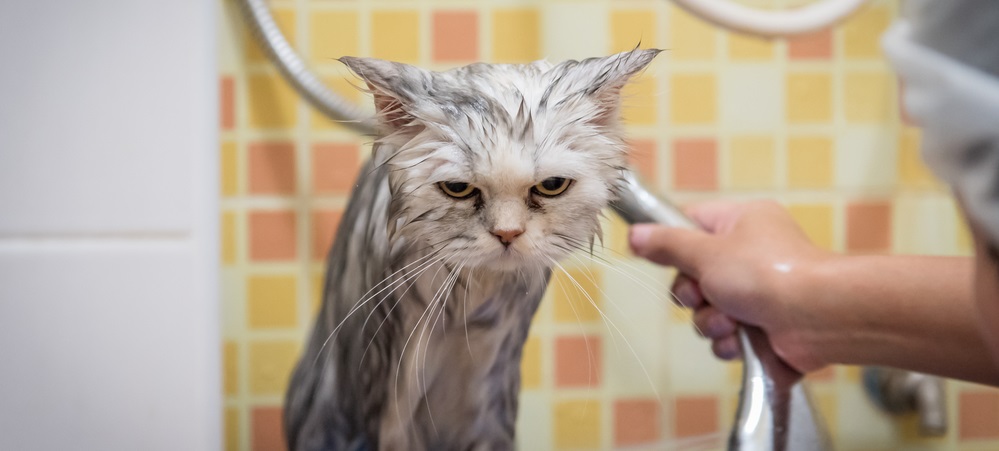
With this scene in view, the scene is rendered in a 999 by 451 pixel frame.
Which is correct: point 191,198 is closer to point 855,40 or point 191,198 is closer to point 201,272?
point 201,272

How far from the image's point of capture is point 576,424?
1.48 ft

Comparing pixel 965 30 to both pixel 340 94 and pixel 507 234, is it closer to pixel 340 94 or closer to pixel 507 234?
pixel 507 234

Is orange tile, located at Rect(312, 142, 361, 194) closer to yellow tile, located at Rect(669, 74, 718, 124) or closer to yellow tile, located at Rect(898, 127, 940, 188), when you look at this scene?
yellow tile, located at Rect(669, 74, 718, 124)

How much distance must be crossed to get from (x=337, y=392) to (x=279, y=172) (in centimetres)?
19

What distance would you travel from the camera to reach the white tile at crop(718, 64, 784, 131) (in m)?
0.54

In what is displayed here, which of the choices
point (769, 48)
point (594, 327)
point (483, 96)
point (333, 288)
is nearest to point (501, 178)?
point (483, 96)

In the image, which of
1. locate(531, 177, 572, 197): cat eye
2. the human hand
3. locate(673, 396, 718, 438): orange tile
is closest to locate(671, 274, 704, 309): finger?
the human hand

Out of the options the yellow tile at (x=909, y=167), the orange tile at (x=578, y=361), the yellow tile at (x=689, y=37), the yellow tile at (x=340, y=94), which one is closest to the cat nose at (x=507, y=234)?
the yellow tile at (x=340, y=94)

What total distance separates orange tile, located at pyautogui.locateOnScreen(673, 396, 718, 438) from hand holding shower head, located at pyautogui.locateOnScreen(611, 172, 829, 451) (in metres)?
0.12

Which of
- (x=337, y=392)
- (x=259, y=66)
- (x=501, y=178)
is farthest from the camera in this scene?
(x=259, y=66)

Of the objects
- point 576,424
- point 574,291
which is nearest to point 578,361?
point 576,424

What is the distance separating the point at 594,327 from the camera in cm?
48

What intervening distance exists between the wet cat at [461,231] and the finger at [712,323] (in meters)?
0.13

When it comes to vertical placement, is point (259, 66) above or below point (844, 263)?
above
